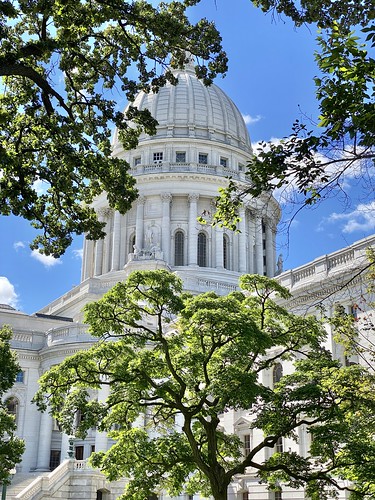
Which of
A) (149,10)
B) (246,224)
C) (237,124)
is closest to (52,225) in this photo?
(149,10)

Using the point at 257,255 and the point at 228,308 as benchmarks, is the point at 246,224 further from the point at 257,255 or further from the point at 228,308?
the point at 228,308

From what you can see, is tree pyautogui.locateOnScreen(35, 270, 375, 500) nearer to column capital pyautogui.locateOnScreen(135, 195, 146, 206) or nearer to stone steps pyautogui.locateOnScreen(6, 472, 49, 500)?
stone steps pyautogui.locateOnScreen(6, 472, 49, 500)

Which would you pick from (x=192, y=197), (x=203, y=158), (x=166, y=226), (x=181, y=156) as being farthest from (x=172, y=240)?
(x=203, y=158)

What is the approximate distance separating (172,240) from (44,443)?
103 ft

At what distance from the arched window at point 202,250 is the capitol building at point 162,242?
0.39 feet

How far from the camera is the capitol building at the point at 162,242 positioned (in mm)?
56469

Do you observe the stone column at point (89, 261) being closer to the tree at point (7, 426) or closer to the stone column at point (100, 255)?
the stone column at point (100, 255)

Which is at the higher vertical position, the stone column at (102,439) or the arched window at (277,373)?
the arched window at (277,373)

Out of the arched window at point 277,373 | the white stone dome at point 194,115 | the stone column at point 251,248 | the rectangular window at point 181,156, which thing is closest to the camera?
the arched window at point 277,373

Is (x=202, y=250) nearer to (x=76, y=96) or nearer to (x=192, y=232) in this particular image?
(x=192, y=232)

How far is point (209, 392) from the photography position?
72.1ft

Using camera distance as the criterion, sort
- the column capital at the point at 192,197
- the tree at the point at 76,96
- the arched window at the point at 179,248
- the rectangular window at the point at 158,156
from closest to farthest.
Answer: the tree at the point at 76,96 → the arched window at the point at 179,248 → the column capital at the point at 192,197 → the rectangular window at the point at 158,156

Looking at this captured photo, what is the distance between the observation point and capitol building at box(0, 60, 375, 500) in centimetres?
5647

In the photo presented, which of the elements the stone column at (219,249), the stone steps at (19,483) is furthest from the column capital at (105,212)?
the stone steps at (19,483)
